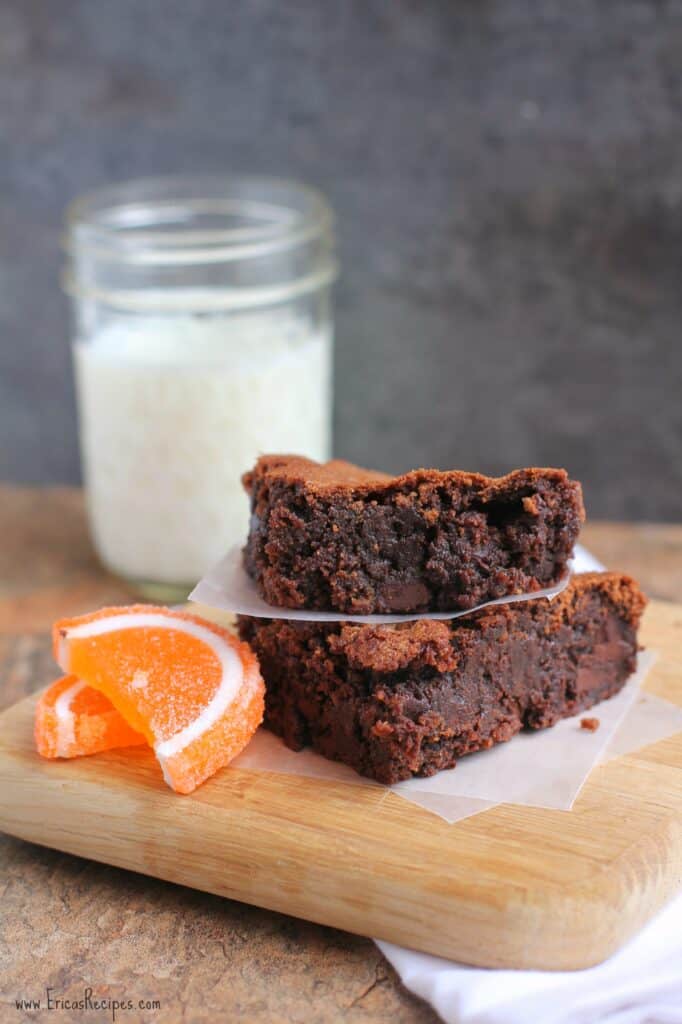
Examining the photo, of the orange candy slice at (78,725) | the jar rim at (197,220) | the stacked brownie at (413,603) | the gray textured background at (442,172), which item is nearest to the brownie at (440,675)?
the stacked brownie at (413,603)

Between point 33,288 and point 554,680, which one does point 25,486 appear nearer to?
point 33,288

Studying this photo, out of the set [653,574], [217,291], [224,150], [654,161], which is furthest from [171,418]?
[654,161]

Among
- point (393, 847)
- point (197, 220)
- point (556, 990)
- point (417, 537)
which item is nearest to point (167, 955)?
point (393, 847)

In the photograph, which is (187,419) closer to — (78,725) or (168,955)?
(78,725)

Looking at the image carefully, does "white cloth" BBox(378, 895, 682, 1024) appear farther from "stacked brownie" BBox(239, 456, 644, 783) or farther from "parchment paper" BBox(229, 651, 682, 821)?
"stacked brownie" BBox(239, 456, 644, 783)

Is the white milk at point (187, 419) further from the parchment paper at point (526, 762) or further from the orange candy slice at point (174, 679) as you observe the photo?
the parchment paper at point (526, 762)
